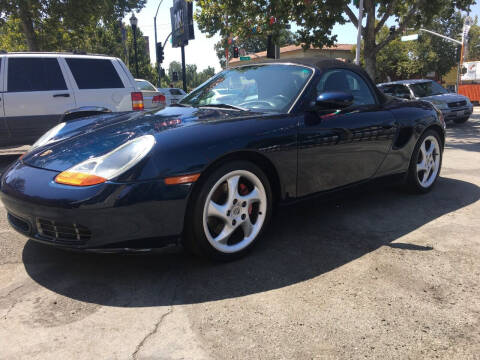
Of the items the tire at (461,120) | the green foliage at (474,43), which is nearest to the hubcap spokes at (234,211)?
the tire at (461,120)

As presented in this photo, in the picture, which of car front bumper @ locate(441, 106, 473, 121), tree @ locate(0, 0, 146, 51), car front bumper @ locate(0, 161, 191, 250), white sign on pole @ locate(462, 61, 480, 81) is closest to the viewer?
car front bumper @ locate(0, 161, 191, 250)

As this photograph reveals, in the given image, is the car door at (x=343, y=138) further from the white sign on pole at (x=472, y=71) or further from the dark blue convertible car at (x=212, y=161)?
the white sign on pole at (x=472, y=71)

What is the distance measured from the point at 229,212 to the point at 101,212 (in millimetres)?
829

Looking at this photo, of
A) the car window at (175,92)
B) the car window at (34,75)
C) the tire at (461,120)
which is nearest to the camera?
the car window at (34,75)

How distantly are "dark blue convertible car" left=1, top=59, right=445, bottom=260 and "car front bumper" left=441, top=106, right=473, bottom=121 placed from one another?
9.81m

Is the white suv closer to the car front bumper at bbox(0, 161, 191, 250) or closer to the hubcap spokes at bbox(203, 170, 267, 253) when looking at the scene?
the car front bumper at bbox(0, 161, 191, 250)

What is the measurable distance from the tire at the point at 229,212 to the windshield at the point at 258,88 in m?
0.67

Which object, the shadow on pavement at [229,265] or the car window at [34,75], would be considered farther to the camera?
the car window at [34,75]

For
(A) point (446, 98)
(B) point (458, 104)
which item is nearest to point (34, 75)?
(A) point (446, 98)

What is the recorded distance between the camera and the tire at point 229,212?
257cm

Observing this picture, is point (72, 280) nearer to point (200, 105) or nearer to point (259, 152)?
point (259, 152)

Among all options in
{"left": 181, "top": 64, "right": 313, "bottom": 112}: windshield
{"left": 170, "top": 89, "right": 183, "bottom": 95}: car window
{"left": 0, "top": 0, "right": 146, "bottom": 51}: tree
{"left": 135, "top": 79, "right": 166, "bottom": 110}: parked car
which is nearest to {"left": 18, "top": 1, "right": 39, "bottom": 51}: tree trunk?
{"left": 0, "top": 0, "right": 146, "bottom": 51}: tree

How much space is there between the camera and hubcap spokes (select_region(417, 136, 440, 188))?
4.49 m

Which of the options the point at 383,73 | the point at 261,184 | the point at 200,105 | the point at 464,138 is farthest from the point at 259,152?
the point at 383,73
